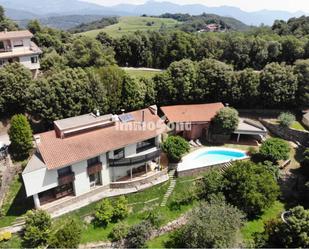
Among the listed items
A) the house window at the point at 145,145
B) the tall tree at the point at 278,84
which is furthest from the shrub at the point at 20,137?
the tall tree at the point at 278,84

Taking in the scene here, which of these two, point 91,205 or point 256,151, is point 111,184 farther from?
point 256,151

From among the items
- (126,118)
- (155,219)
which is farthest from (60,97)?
(155,219)

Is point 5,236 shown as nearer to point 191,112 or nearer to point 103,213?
point 103,213

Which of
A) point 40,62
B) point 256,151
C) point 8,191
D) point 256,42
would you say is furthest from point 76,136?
point 256,42

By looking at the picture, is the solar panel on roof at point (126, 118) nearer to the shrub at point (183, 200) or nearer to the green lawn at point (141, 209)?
the green lawn at point (141, 209)

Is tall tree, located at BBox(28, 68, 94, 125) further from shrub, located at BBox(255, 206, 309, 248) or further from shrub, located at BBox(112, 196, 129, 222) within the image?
shrub, located at BBox(255, 206, 309, 248)

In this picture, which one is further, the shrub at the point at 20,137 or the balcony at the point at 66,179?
the shrub at the point at 20,137
